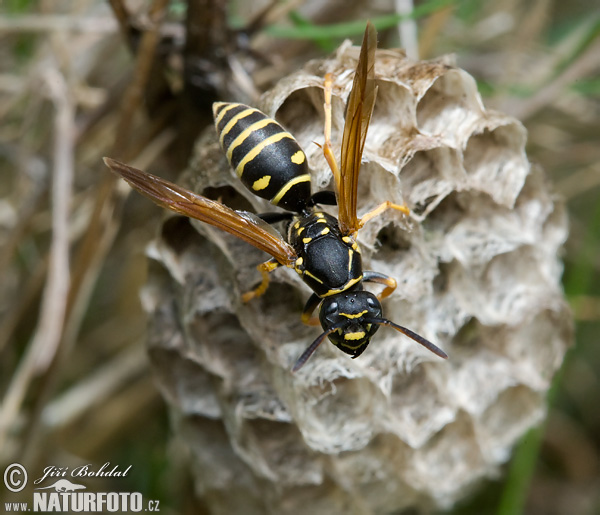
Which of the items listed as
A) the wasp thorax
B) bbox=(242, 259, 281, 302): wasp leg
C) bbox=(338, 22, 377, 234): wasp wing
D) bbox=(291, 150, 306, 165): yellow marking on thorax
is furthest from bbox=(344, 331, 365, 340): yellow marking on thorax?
bbox=(291, 150, 306, 165): yellow marking on thorax

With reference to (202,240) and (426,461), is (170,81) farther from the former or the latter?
(426,461)

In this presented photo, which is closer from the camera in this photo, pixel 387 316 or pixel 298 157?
pixel 298 157

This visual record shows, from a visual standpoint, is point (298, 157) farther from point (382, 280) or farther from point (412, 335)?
point (412, 335)

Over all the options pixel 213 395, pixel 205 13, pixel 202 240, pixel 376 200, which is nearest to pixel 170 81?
pixel 205 13

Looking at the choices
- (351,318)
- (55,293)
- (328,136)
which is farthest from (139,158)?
(351,318)

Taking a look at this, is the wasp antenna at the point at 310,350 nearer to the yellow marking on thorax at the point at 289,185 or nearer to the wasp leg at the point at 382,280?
the wasp leg at the point at 382,280

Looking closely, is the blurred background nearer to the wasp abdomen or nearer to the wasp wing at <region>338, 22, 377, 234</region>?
the wasp abdomen

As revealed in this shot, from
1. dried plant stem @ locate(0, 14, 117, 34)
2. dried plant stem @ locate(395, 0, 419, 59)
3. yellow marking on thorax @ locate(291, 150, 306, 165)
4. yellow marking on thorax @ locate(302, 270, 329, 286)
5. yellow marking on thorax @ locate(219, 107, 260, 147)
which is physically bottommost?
yellow marking on thorax @ locate(302, 270, 329, 286)
